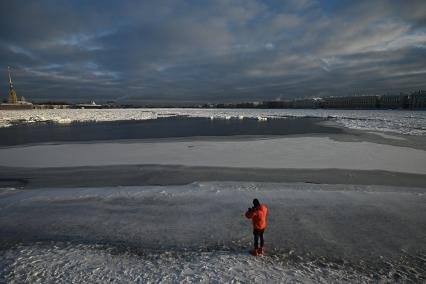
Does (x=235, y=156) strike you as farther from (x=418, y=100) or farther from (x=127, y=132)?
(x=418, y=100)

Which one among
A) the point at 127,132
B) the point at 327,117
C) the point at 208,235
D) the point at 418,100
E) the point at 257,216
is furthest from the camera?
the point at 418,100

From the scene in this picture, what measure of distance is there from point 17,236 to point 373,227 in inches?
241

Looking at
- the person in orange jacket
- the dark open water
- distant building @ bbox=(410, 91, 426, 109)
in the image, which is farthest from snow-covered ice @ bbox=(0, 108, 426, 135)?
distant building @ bbox=(410, 91, 426, 109)

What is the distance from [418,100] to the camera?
10362cm

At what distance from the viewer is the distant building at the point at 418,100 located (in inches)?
4006

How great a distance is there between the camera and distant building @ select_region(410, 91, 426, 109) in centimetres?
10175

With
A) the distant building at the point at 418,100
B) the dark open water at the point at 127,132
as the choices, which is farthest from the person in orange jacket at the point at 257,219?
the distant building at the point at 418,100

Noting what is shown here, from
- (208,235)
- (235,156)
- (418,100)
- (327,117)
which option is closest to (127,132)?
(235,156)

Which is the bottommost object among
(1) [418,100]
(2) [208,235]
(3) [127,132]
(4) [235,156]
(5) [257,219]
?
(2) [208,235]

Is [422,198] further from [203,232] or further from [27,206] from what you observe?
[27,206]

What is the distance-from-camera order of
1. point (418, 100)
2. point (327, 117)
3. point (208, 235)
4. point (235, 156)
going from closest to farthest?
point (208, 235) → point (235, 156) → point (327, 117) → point (418, 100)

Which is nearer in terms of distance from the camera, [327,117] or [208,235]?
[208,235]

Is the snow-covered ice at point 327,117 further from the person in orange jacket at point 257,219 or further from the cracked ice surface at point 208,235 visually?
the person in orange jacket at point 257,219

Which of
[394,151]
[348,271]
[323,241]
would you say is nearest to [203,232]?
[323,241]
